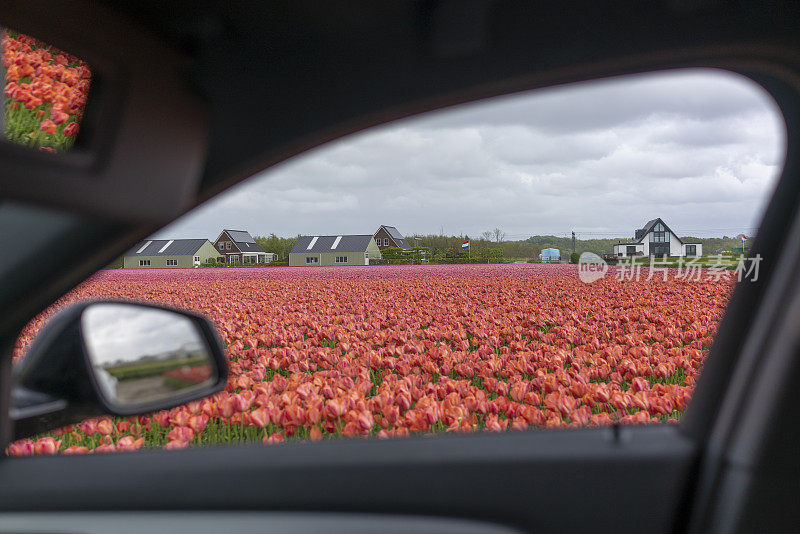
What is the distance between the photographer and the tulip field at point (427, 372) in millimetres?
2164

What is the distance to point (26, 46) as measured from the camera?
76 cm

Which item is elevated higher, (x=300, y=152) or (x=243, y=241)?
(x=300, y=152)

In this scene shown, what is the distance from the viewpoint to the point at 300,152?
1.12 metres

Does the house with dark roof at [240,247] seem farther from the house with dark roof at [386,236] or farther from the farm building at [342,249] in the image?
the farm building at [342,249]

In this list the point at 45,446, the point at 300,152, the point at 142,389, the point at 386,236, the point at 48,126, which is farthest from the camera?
the point at 386,236

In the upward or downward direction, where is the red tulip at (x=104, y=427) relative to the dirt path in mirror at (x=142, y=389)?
downward

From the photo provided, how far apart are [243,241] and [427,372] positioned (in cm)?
253

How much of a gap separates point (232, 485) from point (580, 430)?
33.3 inches

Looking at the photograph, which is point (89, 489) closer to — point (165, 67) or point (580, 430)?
point (165, 67)

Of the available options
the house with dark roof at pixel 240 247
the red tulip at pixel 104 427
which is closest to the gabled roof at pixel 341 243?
the house with dark roof at pixel 240 247

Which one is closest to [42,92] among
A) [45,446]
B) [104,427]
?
[45,446]

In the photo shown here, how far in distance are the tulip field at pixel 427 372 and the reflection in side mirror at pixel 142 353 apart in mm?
101

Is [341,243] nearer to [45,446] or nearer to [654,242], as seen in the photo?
[654,242]

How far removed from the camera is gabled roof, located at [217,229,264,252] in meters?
4.88
